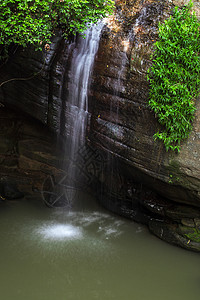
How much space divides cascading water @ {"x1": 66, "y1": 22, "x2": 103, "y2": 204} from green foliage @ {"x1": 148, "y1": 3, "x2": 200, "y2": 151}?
1515 millimetres

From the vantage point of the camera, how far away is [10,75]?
739 centimetres

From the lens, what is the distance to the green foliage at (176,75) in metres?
5.58

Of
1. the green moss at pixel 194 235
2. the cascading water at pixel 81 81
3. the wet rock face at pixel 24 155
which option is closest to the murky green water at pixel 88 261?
the green moss at pixel 194 235

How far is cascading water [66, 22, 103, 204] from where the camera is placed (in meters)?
6.59

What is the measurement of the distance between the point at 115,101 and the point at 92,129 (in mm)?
914

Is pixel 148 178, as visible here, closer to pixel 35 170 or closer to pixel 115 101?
pixel 115 101

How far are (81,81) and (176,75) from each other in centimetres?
220

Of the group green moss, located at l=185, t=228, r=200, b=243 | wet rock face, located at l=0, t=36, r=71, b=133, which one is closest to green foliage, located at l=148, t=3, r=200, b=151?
green moss, located at l=185, t=228, r=200, b=243

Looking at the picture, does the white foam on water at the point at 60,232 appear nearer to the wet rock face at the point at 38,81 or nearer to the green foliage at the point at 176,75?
the wet rock face at the point at 38,81

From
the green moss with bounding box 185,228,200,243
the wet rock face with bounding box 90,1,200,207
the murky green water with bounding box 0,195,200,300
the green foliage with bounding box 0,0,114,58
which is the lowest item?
the murky green water with bounding box 0,195,200,300

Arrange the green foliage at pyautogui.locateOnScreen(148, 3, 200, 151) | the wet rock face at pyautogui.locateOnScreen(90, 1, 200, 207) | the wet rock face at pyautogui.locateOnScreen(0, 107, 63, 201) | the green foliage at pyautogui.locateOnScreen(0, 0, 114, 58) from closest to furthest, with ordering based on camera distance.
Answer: the green foliage at pyautogui.locateOnScreen(148, 3, 200, 151)
the green foliage at pyautogui.locateOnScreen(0, 0, 114, 58)
the wet rock face at pyautogui.locateOnScreen(90, 1, 200, 207)
the wet rock face at pyautogui.locateOnScreen(0, 107, 63, 201)

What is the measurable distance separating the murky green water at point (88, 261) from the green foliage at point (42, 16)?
4158mm

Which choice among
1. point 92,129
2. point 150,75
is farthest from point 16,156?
→ point 150,75

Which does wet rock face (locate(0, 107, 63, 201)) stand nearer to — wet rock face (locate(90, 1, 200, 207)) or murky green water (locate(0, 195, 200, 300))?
murky green water (locate(0, 195, 200, 300))
